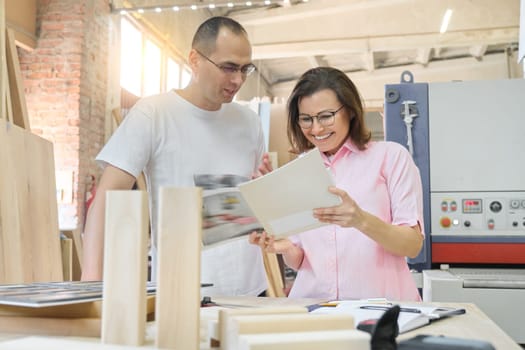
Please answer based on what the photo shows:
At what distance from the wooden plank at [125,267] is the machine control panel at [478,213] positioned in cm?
192

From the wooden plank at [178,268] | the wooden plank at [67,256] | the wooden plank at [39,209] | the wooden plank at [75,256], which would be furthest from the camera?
the wooden plank at [75,256]

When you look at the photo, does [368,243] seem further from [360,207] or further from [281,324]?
[281,324]

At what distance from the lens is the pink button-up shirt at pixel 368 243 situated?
67.2 inches

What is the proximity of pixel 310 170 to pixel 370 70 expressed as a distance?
9.90 meters

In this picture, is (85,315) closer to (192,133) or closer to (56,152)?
(192,133)

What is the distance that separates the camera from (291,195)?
1.46 m

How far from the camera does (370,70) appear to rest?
1087cm

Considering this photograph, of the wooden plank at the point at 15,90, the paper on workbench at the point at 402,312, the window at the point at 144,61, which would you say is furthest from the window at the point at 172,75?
the paper on workbench at the point at 402,312

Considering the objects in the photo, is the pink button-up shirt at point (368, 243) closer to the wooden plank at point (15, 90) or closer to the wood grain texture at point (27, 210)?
the wood grain texture at point (27, 210)

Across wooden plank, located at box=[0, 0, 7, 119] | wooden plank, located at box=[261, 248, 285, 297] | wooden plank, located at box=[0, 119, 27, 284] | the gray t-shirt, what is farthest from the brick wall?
the gray t-shirt

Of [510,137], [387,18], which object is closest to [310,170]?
[510,137]

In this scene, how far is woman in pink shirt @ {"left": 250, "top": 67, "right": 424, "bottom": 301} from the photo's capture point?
5.58 feet

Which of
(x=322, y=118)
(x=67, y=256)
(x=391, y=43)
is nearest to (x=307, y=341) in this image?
(x=322, y=118)

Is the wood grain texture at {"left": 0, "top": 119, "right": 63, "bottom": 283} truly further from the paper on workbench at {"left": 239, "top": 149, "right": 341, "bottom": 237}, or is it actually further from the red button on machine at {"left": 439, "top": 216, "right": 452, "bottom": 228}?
the red button on machine at {"left": 439, "top": 216, "right": 452, "bottom": 228}
